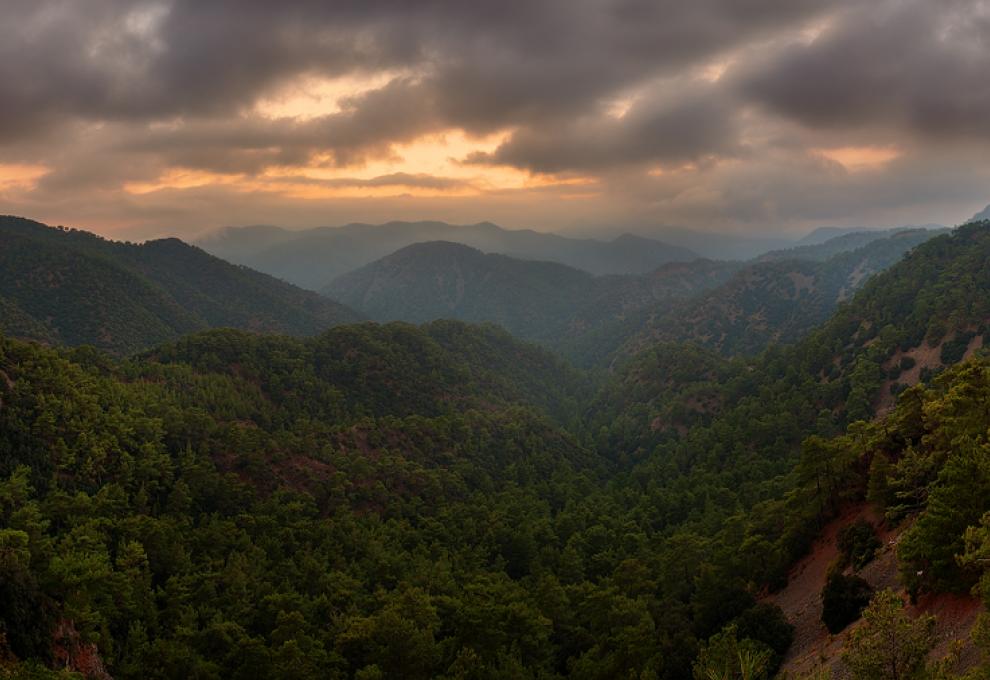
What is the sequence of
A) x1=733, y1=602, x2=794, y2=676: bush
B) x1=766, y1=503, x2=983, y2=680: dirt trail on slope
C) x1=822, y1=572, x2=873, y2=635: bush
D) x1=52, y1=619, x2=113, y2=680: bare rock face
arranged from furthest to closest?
1. x1=733, y1=602, x2=794, y2=676: bush
2. x1=822, y1=572, x2=873, y2=635: bush
3. x1=52, y1=619, x2=113, y2=680: bare rock face
4. x1=766, y1=503, x2=983, y2=680: dirt trail on slope

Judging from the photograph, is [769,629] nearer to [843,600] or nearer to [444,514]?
[843,600]

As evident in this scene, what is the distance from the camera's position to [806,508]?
5544cm

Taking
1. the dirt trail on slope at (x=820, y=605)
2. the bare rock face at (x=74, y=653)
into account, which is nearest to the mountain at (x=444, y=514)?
the bare rock face at (x=74, y=653)

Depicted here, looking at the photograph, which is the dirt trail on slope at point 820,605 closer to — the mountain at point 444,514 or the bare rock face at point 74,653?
the mountain at point 444,514

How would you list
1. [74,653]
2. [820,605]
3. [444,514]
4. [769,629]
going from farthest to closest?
[444,514] < [820,605] < [769,629] < [74,653]

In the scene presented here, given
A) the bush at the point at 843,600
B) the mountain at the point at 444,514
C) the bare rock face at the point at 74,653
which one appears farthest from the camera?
the mountain at the point at 444,514

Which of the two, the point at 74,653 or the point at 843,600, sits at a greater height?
the point at 843,600

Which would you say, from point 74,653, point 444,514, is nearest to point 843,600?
point 74,653

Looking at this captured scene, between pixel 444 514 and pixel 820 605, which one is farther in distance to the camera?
pixel 444 514

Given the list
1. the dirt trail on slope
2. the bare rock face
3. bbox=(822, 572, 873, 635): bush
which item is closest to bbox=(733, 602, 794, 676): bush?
the dirt trail on slope

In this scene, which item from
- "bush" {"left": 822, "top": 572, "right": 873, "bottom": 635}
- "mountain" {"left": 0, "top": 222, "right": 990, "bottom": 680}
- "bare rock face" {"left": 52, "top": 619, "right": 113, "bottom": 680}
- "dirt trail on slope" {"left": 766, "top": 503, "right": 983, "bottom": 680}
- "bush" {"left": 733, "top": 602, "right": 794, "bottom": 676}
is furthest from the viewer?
"bush" {"left": 733, "top": 602, "right": 794, "bottom": 676}

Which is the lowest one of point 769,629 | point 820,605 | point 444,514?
point 444,514

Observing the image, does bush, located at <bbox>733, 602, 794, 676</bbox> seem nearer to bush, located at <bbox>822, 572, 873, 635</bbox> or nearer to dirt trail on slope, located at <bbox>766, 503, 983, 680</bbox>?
dirt trail on slope, located at <bbox>766, 503, 983, 680</bbox>

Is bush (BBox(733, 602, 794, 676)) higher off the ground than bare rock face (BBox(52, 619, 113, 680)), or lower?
lower
